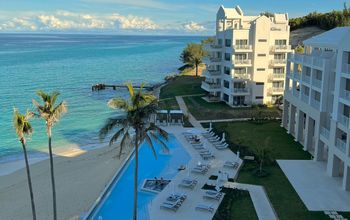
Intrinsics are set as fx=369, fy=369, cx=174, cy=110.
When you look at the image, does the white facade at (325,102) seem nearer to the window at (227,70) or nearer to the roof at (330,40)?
the roof at (330,40)

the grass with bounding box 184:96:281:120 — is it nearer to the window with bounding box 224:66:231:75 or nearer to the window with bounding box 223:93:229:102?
the window with bounding box 223:93:229:102

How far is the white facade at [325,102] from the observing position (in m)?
29.1

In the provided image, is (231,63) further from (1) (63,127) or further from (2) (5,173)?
(2) (5,173)

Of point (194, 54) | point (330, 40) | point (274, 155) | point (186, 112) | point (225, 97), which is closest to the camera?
point (330, 40)

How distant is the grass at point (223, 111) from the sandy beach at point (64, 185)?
16414 millimetres

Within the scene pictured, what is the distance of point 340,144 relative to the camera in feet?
95.8

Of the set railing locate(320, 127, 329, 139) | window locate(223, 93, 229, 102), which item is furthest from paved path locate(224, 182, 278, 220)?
window locate(223, 93, 229, 102)

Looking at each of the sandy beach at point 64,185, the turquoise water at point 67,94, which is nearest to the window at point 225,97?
the turquoise water at point 67,94

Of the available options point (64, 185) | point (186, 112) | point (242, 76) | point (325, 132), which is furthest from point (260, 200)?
point (242, 76)

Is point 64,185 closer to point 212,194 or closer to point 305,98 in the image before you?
point 212,194

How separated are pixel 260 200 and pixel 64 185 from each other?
17.0 metres

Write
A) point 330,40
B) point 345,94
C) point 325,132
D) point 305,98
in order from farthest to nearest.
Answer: point 305,98 < point 330,40 < point 325,132 < point 345,94

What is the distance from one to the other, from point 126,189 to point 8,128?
34.1 meters

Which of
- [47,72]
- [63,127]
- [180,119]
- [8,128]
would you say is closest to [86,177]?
[180,119]
